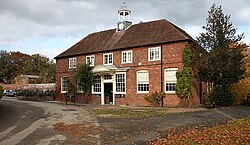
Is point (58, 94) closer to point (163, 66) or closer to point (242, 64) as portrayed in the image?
point (163, 66)

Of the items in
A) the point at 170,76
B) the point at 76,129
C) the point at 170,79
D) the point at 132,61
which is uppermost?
the point at 132,61

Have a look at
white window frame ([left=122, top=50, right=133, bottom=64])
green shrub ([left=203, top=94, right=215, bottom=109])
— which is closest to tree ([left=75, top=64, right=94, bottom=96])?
white window frame ([left=122, top=50, right=133, bottom=64])

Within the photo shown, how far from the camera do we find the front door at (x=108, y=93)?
1129 inches

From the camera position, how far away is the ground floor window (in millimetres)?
26922

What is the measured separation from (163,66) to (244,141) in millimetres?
16161

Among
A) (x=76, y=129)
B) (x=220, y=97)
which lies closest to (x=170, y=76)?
(x=220, y=97)

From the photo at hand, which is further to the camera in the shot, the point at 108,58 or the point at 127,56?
the point at 108,58

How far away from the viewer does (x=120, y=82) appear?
89.6 ft

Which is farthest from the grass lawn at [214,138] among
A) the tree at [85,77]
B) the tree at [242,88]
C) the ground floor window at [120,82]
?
the tree at [85,77]

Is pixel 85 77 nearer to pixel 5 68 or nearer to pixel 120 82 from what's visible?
pixel 120 82

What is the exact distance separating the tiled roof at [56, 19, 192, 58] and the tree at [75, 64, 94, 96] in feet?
7.33

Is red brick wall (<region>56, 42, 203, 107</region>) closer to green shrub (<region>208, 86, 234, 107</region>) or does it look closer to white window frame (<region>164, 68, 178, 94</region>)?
white window frame (<region>164, 68, 178, 94</region>)

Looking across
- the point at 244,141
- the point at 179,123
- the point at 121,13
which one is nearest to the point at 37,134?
the point at 179,123

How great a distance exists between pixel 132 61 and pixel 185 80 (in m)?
6.22
